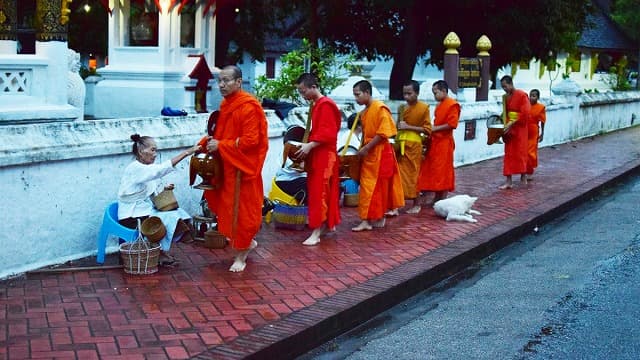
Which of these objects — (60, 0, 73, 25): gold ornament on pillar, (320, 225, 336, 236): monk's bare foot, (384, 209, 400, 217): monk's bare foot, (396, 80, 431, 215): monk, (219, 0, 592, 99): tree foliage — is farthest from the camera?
(219, 0, 592, 99): tree foliage

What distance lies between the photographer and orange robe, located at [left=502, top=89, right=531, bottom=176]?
13.5 meters

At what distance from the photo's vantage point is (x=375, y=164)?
10.0 metres

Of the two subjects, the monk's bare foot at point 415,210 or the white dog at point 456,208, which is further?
the monk's bare foot at point 415,210

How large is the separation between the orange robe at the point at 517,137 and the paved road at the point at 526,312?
3.24 m

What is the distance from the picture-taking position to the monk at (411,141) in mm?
11383

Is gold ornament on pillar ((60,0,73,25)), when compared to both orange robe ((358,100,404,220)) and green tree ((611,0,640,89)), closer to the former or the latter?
orange robe ((358,100,404,220))

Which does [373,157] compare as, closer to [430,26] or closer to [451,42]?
[451,42]

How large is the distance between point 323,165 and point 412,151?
2.59 metres

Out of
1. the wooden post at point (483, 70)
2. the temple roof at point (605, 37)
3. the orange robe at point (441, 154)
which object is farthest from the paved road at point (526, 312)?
the temple roof at point (605, 37)

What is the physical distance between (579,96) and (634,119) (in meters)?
7.65

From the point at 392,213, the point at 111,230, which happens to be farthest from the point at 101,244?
the point at 392,213

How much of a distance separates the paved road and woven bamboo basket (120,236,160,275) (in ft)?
6.00

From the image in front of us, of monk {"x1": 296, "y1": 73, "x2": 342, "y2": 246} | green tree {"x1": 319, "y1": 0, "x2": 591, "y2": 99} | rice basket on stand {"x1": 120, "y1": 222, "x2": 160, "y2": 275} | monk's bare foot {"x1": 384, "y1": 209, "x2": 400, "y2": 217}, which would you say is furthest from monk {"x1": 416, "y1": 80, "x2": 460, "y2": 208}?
green tree {"x1": 319, "y1": 0, "x2": 591, "y2": 99}

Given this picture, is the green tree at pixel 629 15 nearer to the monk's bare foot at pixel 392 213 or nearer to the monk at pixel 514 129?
the monk at pixel 514 129
